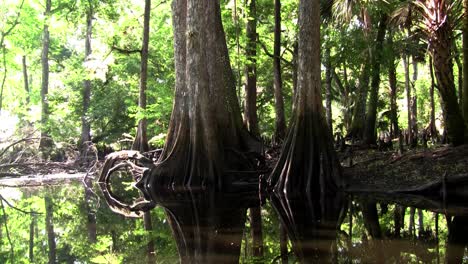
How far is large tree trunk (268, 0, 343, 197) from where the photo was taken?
34.5 ft

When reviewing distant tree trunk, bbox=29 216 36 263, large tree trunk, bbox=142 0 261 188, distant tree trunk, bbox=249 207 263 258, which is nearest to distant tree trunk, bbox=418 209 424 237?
distant tree trunk, bbox=249 207 263 258

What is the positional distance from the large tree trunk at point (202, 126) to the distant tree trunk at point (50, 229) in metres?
2.42

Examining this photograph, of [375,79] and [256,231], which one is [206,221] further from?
[375,79]

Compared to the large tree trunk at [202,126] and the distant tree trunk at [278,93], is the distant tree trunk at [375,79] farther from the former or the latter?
the large tree trunk at [202,126]

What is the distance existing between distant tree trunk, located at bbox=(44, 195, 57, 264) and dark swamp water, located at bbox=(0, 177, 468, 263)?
19 mm

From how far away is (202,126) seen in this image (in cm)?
1171

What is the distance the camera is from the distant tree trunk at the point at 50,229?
21.6 feet

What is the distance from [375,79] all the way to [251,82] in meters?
4.47

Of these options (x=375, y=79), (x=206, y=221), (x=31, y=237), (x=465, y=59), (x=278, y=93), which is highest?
(x=375, y=79)

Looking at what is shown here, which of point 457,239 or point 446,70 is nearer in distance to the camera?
point 457,239

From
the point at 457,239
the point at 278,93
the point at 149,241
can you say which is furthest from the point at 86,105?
the point at 457,239

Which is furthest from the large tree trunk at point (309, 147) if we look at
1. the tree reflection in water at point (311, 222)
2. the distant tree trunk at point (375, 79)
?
the distant tree trunk at point (375, 79)

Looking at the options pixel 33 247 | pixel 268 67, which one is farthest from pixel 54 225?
pixel 268 67

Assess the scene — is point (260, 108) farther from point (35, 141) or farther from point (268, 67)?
point (35, 141)
